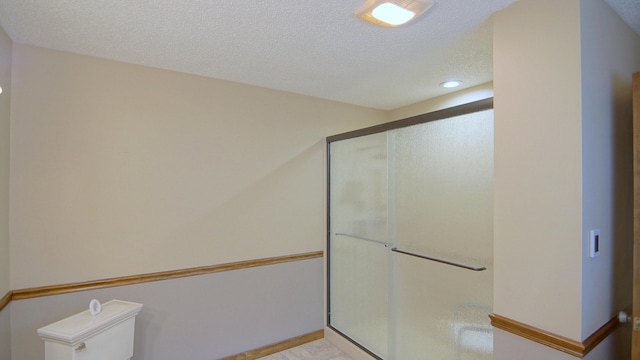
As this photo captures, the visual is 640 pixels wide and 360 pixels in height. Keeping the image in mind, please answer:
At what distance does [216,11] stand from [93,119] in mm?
1198

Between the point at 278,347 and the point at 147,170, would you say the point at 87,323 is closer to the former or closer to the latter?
the point at 147,170

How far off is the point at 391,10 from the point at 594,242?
53.5 inches

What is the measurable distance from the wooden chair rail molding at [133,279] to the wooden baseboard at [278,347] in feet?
2.35

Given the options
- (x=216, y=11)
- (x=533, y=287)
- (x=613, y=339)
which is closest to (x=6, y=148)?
(x=216, y=11)

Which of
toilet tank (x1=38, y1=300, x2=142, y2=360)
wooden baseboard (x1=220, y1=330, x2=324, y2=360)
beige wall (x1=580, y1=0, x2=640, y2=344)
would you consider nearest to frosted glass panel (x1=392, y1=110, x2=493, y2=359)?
beige wall (x1=580, y1=0, x2=640, y2=344)

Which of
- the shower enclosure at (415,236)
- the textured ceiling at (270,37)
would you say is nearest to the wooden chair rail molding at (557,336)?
the shower enclosure at (415,236)

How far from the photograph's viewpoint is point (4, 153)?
1.67 metres

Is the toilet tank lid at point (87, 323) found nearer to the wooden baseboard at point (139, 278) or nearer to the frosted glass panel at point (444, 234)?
the wooden baseboard at point (139, 278)

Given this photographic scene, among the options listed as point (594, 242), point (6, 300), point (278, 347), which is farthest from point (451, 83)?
point (6, 300)

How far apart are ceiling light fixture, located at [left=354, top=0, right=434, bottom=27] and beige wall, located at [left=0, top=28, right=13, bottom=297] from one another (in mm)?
1918

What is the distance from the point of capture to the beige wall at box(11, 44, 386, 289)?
71.5 inches

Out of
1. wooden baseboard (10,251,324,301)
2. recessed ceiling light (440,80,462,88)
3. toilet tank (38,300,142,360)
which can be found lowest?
toilet tank (38,300,142,360)

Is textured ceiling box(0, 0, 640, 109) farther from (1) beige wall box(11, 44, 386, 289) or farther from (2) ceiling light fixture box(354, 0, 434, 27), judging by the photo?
(1) beige wall box(11, 44, 386, 289)

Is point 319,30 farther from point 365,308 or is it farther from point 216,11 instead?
point 365,308
